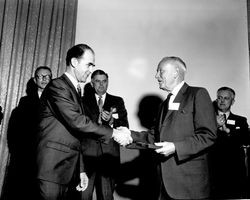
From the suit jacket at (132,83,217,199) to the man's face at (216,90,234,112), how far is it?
7.38 feet

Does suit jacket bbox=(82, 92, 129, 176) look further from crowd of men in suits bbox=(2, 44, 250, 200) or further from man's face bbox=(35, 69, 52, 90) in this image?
crowd of men in suits bbox=(2, 44, 250, 200)

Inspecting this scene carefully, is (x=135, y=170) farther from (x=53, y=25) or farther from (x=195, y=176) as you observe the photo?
(x=53, y=25)

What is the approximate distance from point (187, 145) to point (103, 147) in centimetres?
170

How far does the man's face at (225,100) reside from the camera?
4398 mm


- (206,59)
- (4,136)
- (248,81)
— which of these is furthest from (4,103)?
(248,81)

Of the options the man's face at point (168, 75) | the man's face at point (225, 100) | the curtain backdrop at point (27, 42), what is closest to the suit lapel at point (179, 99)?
the man's face at point (168, 75)

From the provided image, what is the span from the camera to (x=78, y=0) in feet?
17.3

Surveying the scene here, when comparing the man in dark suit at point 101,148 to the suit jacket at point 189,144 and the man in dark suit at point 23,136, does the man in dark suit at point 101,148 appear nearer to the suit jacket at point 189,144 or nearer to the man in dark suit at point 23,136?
the man in dark suit at point 23,136

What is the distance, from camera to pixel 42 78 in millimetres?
4301

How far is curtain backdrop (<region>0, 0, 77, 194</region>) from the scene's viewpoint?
4.66 m

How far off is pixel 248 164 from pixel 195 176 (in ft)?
8.74

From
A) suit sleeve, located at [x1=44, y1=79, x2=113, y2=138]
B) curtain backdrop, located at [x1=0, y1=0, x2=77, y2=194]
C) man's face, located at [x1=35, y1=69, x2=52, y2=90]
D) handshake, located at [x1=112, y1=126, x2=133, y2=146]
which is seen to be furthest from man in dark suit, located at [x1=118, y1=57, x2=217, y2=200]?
curtain backdrop, located at [x1=0, y1=0, x2=77, y2=194]

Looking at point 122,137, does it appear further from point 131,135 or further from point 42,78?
point 42,78

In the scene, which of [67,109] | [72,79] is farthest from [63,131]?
[72,79]
